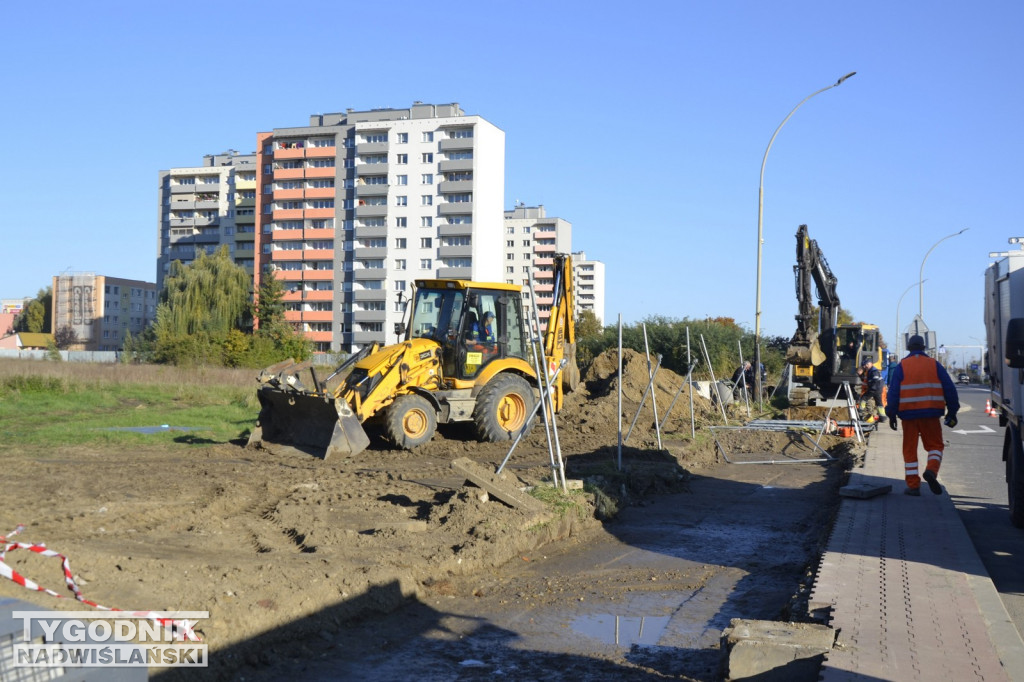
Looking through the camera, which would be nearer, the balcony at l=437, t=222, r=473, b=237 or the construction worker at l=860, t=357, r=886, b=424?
the construction worker at l=860, t=357, r=886, b=424

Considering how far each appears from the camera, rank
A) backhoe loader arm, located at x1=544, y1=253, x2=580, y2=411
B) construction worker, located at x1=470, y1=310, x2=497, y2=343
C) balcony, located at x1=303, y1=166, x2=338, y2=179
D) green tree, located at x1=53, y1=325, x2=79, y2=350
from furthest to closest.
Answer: green tree, located at x1=53, y1=325, x2=79, y2=350 < balcony, located at x1=303, y1=166, x2=338, y2=179 < backhoe loader arm, located at x1=544, y1=253, x2=580, y2=411 < construction worker, located at x1=470, y1=310, x2=497, y2=343

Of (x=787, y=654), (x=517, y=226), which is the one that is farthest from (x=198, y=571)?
(x=517, y=226)

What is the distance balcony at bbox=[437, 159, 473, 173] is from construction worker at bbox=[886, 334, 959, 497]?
75.6m

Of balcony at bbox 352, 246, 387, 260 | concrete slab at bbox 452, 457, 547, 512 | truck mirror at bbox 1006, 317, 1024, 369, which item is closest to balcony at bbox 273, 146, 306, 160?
balcony at bbox 352, 246, 387, 260

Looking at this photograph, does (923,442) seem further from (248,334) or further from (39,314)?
(39,314)

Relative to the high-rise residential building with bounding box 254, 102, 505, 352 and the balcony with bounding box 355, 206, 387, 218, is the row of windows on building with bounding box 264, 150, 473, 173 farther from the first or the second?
the balcony with bounding box 355, 206, 387, 218

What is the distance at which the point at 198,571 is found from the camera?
6.27 meters

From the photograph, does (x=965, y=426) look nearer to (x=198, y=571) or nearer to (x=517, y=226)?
(x=198, y=571)

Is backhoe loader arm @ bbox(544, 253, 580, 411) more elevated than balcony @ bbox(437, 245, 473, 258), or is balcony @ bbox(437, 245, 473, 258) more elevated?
balcony @ bbox(437, 245, 473, 258)

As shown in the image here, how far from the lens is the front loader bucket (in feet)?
45.6

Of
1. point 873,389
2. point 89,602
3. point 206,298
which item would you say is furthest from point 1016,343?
point 206,298

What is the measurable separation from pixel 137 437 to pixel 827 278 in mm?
18265

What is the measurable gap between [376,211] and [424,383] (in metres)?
72.9

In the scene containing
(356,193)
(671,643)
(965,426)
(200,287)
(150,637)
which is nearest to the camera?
(150,637)
